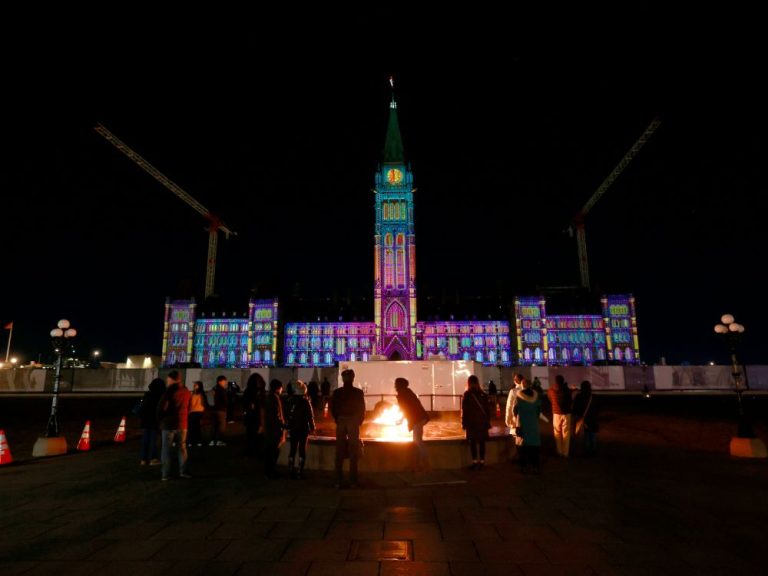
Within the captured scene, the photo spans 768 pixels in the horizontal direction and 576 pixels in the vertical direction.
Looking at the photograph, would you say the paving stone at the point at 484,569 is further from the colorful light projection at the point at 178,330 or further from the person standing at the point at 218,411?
the colorful light projection at the point at 178,330

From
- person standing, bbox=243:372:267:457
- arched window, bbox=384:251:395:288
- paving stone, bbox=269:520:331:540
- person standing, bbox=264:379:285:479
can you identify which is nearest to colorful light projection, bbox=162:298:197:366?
arched window, bbox=384:251:395:288

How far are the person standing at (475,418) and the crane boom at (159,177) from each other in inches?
3710

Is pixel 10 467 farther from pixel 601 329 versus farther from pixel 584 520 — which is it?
pixel 601 329

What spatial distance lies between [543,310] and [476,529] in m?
80.0

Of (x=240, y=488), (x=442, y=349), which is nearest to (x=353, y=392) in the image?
(x=240, y=488)

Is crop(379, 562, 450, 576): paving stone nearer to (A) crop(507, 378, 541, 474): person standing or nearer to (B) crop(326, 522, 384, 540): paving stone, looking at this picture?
(B) crop(326, 522, 384, 540): paving stone

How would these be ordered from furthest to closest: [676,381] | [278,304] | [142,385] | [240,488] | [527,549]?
[278,304] → [142,385] → [676,381] → [240,488] → [527,549]

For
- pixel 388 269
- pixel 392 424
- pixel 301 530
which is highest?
pixel 388 269

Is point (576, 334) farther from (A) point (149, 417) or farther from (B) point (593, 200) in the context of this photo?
(A) point (149, 417)

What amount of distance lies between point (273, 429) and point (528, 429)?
4.96 m

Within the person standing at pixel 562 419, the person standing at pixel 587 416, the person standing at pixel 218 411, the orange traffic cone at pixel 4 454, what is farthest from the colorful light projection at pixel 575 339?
the orange traffic cone at pixel 4 454

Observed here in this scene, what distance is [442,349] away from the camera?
82250mm

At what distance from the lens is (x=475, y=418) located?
9.45m

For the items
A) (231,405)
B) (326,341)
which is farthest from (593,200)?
(231,405)
